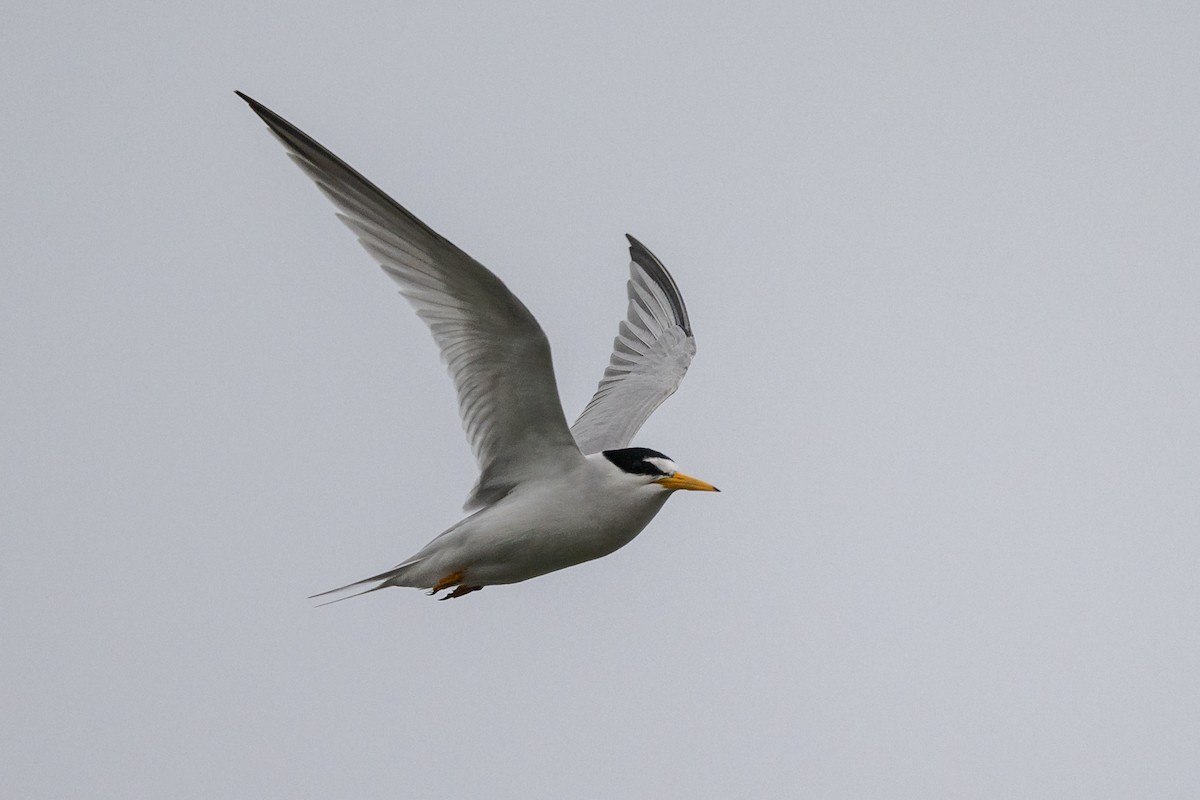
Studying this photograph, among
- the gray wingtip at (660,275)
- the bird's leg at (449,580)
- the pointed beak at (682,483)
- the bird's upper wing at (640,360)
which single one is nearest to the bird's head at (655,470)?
the pointed beak at (682,483)

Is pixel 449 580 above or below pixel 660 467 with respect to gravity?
below

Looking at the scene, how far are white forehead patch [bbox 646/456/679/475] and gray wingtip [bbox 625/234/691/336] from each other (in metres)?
3.68

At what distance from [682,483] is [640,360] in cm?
344

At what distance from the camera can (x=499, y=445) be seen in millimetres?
8633

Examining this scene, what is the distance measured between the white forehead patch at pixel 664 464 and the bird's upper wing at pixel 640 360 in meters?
1.83

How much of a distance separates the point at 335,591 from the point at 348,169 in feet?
8.39

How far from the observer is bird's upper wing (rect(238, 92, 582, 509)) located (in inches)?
301

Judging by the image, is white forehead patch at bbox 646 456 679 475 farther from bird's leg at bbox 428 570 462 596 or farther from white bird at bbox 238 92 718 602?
bird's leg at bbox 428 570 462 596

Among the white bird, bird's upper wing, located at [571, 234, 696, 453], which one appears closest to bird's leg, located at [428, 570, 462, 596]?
the white bird

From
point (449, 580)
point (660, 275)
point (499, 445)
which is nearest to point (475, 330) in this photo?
point (499, 445)

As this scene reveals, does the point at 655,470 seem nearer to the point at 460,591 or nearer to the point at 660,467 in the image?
the point at 660,467

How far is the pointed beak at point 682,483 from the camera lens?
26.6 ft

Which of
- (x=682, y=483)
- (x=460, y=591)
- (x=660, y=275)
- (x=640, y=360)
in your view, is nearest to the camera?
(x=682, y=483)

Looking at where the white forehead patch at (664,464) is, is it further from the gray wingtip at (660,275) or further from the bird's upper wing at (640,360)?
the gray wingtip at (660,275)
